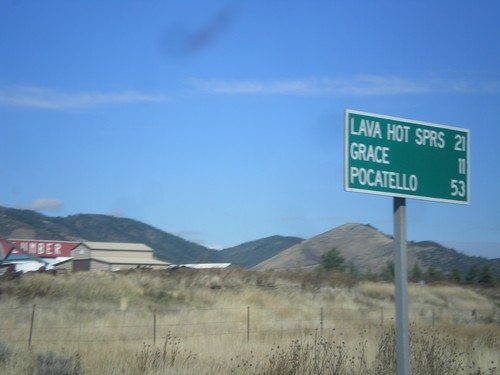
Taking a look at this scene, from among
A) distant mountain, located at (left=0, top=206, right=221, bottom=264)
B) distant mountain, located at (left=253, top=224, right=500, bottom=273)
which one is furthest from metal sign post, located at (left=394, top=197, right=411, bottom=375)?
distant mountain, located at (left=0, top=206, right=221, bottom=264)

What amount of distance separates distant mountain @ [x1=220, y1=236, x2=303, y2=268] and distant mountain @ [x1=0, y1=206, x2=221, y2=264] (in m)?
3.23

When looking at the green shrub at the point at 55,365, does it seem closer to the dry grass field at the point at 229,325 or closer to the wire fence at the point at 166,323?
the dry grass field at the point at 229,325

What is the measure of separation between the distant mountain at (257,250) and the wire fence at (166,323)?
83683 mm

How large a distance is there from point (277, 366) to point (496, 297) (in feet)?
151

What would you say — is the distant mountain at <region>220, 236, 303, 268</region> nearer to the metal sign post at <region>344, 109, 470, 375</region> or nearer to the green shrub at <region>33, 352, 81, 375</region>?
the green shrub at <region>33, 352, 81, 375</region>

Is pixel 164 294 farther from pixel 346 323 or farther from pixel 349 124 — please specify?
pixel 349 124

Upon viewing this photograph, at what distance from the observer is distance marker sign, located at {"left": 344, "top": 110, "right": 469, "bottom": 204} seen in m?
7.96

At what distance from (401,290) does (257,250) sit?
11928cm

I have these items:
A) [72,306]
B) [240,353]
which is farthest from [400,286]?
[72,306]

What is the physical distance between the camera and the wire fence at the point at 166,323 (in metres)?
21.6

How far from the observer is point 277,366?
1050cm

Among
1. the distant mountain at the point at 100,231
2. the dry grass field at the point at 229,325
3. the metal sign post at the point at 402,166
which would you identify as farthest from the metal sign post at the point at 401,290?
the distant mountain at the point at 100,231

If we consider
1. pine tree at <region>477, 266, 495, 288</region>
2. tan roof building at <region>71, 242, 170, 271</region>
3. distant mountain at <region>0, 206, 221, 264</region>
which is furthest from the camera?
distant mountain at <region>0, 206, 221, 264</region>

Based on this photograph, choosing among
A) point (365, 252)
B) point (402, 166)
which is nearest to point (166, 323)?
point (402, 166)
